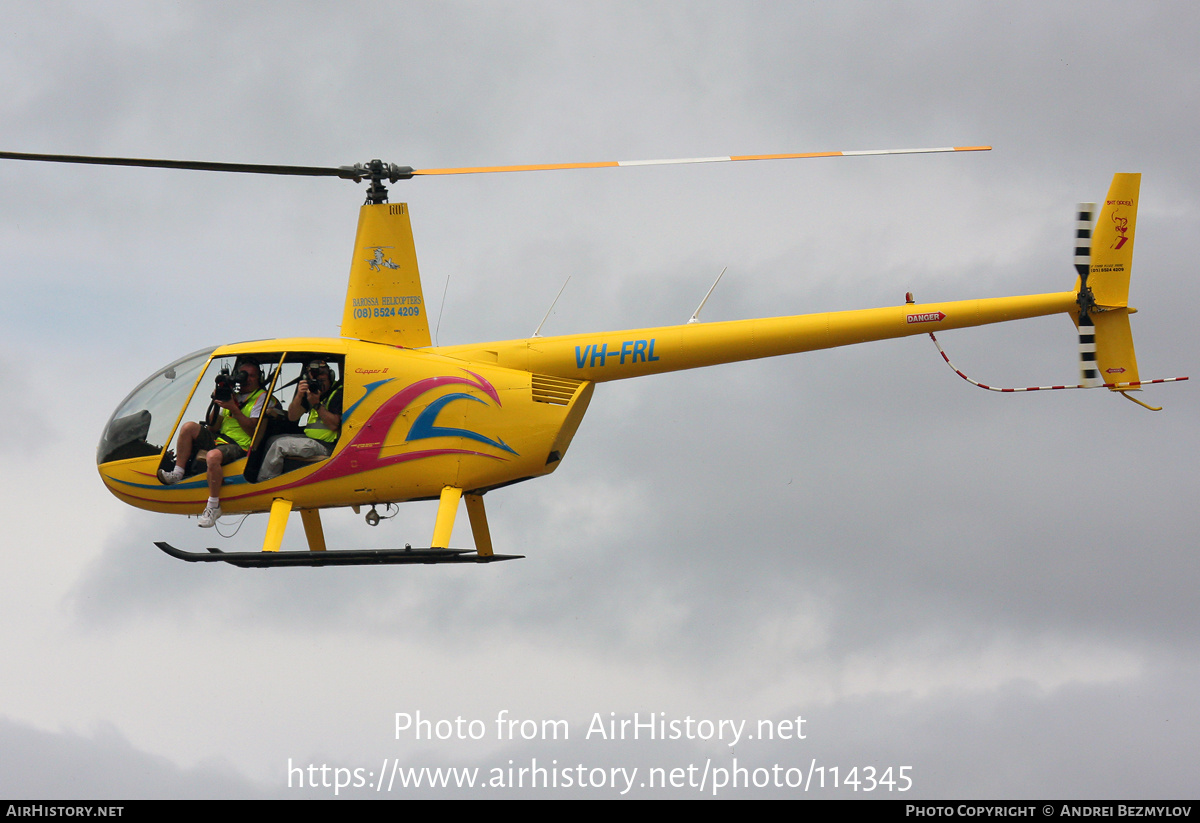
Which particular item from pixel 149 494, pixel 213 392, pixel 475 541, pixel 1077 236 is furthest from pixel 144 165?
pixel 1077 236

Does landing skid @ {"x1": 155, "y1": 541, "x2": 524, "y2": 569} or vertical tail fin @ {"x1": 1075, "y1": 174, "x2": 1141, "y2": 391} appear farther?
vertical tail fin @ {"x1": 1075, "y1": 174, "x2": 1141, "y2": 391}

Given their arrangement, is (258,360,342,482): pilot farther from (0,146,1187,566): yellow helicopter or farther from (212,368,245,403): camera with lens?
(212,368,245,403): camera with lens

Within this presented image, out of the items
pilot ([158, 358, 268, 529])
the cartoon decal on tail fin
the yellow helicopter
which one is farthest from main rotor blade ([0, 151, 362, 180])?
the cartoon decal on tail fin

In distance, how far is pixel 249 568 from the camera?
19.7 meters

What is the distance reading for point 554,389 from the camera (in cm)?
2038

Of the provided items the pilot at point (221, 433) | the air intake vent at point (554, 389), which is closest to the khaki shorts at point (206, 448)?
the pilot at point (221, 433)

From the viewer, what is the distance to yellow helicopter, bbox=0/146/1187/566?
1977 centimetres

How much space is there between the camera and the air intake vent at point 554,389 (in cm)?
2025

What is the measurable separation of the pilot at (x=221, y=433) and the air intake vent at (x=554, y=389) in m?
3.97

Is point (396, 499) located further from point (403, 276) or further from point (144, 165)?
point (144, 165)

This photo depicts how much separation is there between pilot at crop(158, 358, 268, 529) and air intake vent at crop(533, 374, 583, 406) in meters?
3.97

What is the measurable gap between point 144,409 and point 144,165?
3.62 metres

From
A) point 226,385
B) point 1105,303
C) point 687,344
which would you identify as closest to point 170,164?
point 226,385

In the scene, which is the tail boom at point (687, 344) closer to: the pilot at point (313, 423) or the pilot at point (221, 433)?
the pilot at point (313, 423)
